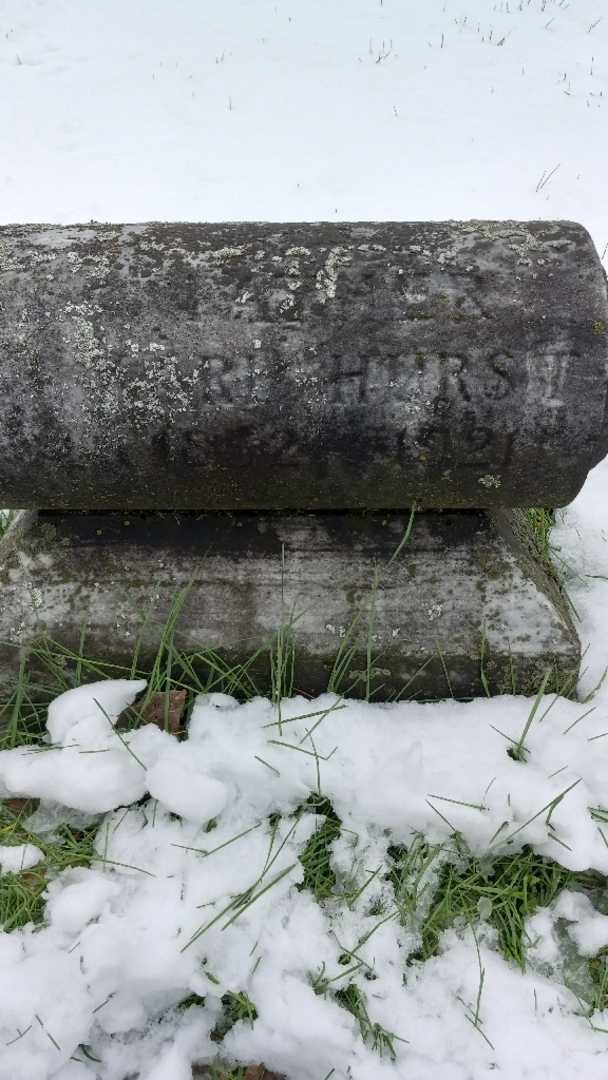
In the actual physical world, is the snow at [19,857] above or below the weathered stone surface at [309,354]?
below

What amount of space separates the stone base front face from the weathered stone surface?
0.92 feet

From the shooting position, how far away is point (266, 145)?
4637 millimetres

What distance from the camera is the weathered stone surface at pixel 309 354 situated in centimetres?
156

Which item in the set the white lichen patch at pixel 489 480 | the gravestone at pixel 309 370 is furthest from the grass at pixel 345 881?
the white lichen patch at pixel 489 480

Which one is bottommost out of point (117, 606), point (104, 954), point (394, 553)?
point (104, 954)

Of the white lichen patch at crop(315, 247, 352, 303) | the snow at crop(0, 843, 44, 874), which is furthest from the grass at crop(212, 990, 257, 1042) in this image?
the white lichen patch at crop(315, 247, 352, 303)

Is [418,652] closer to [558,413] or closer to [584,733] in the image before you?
[584,733]

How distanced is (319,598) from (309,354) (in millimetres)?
581

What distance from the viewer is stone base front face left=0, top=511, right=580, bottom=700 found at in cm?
184

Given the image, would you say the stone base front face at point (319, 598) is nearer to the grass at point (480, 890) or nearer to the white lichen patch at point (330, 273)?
the grass at point (480, 890)

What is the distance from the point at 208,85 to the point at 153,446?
445 centimetres

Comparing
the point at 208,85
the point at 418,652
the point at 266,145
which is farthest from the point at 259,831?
the point at 208,85

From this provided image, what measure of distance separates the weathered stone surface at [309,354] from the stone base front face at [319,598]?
0.28m

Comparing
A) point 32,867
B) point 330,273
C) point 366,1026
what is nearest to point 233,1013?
point 366,1026
